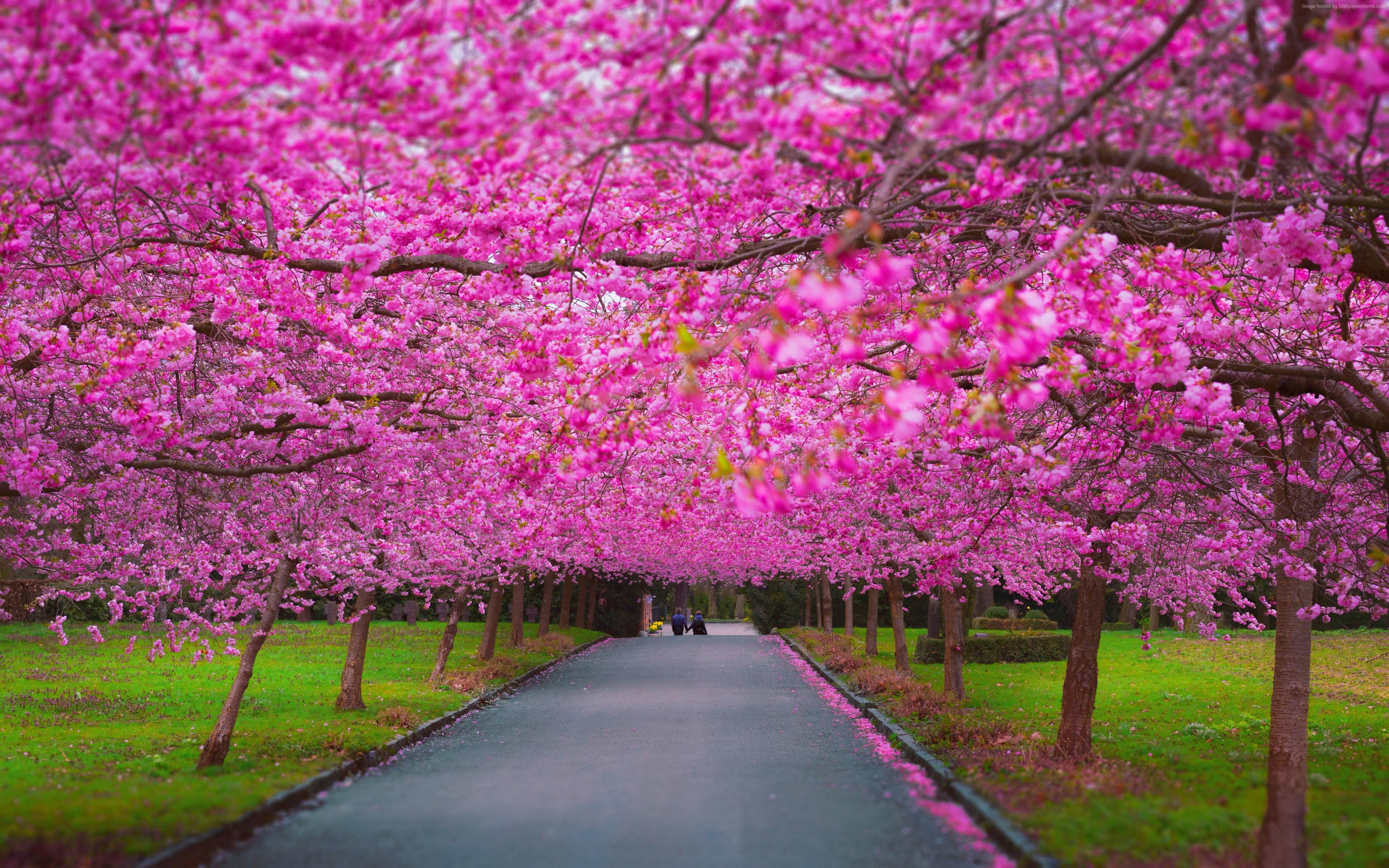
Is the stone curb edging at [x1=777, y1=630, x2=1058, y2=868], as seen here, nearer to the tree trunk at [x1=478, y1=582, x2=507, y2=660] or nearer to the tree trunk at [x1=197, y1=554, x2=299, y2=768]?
the tree trunk at [x1=197, y1=554, x2=299, y2=768]

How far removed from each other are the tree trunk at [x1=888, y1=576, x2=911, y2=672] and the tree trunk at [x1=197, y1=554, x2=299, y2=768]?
484 inches

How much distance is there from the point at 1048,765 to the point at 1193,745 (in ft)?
14.5

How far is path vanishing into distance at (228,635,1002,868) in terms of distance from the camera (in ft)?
21.3

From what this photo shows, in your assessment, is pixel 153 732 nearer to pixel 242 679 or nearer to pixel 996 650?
pixel 242 679

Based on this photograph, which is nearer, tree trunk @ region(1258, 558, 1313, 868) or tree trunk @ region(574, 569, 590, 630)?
tree trunk @ region(1258, 558, 1313, 868)

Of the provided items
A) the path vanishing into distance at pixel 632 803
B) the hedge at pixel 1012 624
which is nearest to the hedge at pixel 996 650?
the hedge at pixel 1012 624

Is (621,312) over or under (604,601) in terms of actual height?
over

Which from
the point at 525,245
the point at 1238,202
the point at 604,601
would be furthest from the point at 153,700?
the point at 604,601

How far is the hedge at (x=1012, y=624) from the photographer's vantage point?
33.5m

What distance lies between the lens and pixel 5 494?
819 cm

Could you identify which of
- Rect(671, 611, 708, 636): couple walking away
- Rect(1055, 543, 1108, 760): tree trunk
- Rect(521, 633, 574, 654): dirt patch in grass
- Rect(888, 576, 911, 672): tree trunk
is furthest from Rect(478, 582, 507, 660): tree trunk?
Rect(671, 611, 708, 636): couple walking away

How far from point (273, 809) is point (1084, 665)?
784 centimetres

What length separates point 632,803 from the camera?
26.9 ft

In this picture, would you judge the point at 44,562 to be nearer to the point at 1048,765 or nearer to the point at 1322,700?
the point at 1048,765
